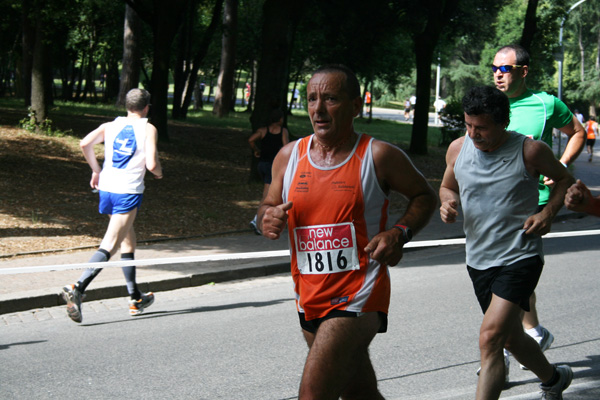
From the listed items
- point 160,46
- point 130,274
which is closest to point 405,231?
point 130,274

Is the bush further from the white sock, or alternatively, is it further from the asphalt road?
the white sock

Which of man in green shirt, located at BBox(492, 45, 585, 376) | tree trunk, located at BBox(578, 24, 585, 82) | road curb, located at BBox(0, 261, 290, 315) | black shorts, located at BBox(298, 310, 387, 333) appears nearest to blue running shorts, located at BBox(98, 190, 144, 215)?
road curb, located at BBox(0, 261, 290, 315)

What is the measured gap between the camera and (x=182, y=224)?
12.4 meters

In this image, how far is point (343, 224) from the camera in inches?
138

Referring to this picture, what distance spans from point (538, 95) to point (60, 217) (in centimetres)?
869

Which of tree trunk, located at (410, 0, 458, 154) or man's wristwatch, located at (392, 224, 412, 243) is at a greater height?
tree trunk, located at (410, 0, 458, 154)

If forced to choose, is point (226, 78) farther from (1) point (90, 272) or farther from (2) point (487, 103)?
(2) point (487, 103)

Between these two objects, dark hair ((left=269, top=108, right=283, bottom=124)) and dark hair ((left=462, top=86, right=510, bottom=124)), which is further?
dark hair ((left=269, top=108, right=283, bottom=124))

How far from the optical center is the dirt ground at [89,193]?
37.2 ft

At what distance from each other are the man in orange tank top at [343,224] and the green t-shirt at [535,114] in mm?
→ 1972

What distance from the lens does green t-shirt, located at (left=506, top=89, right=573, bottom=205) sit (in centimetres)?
533

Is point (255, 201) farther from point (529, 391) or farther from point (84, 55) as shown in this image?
point (84, 55)

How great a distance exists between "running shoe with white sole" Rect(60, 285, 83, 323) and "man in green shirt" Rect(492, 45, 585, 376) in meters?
3.74

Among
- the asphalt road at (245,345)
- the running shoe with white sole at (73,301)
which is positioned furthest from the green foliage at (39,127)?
the running shoe with white sole at (73,301)
